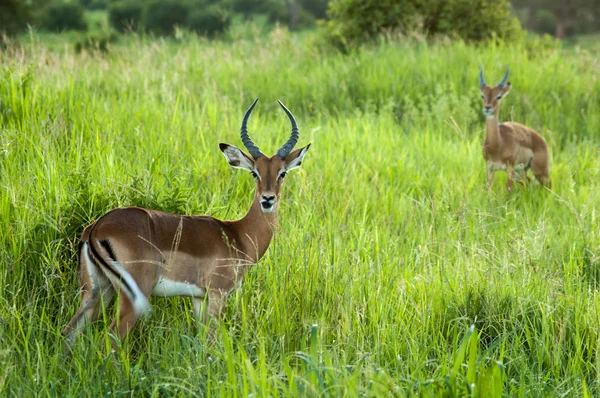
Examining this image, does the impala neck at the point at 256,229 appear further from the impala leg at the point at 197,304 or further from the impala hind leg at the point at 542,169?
the impala hind leg at the point at 542,169

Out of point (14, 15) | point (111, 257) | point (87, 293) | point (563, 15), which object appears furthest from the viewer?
point (563, 15)

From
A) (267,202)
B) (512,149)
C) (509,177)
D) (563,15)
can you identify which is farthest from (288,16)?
(267,202)

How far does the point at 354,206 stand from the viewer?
5.74m

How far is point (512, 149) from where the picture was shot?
297 inches

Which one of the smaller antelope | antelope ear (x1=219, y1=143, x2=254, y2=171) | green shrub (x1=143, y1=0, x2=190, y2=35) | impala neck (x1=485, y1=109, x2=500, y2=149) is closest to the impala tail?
antelope ear (x1=219, y1=143, x2=254, y2=171)

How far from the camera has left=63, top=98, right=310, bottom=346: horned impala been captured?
3.57 meters

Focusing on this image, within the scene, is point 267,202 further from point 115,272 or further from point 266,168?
point 115,272

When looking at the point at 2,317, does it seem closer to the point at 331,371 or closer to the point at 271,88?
the point at 331,371

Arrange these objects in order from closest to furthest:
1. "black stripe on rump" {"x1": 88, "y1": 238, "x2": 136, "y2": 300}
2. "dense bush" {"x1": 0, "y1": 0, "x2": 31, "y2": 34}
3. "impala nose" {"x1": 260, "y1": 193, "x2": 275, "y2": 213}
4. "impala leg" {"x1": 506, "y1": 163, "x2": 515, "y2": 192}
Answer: "black stripe on rump" {"x1": 88, "y1": 238, "x2": 136, "y2": 300}
"impala nose" {"x1": 260, "y1": 193, "x2": 275, "y2": 213}
"impala leg" {"x1": 506, "y1": 163, "x2": 515, "y2": 192}
"dense bush" {"x1": 0, "y1": 0, "x2": 31, "y2": 34}

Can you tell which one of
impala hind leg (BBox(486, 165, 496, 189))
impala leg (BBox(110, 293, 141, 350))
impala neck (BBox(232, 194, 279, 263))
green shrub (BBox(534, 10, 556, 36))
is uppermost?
impala neck (BBox(232, 194, 279, 263))

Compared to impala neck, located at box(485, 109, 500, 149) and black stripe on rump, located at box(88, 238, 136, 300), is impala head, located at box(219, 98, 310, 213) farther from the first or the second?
impala neck, located at box(485, 109, 500, 149)

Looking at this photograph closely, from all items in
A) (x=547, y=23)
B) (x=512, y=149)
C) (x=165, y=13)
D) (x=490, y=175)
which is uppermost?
(x=512, y=149)

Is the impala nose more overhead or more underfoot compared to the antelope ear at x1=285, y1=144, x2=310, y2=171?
more underfoot

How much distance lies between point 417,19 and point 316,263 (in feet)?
28.8
